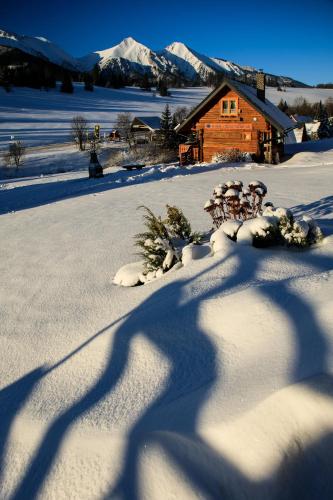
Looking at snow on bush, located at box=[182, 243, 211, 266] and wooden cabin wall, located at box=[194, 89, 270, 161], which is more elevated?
wooden cabin wall, located at box=[194, 89, 270, 161]

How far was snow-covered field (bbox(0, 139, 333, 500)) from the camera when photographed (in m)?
2.04

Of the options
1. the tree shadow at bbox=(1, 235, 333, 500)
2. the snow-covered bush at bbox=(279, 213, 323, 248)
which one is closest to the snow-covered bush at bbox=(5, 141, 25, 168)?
the snow-covered bush at bbox=(279, 213, 323, 248)

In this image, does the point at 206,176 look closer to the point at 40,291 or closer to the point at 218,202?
the point at 218,202

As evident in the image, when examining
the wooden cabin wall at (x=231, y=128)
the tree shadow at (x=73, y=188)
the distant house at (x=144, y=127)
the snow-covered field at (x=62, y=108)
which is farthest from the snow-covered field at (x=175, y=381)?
the snow-covered field at (x=62, y=108)

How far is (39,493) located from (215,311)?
206 cm

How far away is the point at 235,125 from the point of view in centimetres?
2375

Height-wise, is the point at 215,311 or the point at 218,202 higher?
the point at 218,202

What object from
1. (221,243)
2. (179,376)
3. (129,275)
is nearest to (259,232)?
(221,243)

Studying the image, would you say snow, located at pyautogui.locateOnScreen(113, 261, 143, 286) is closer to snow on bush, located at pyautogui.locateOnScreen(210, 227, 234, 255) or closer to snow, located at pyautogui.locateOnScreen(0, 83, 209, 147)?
snow on bush, located at pyautogui.locateOnScreen(210, 227, 234, 255)

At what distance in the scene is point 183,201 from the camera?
12.3 m

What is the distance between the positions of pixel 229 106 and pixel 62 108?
5556 cm

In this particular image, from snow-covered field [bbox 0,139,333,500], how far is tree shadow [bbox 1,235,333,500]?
0.04 ft

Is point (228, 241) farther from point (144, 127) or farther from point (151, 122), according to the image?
point (144, 127)

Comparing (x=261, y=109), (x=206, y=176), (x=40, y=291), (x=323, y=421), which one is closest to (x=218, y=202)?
(x=40, y=291)
